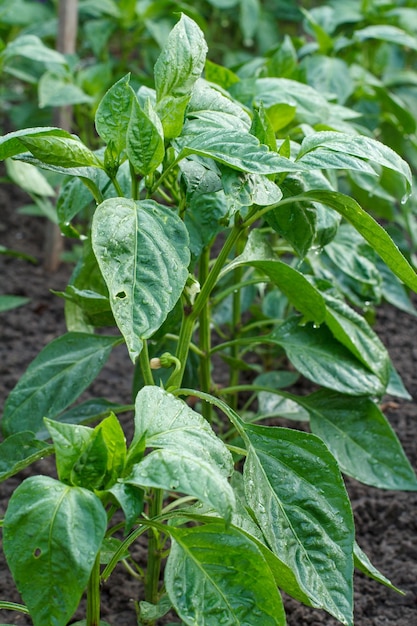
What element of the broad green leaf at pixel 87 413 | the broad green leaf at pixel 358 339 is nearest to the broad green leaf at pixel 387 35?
the broad green leaf at pixel 358 339

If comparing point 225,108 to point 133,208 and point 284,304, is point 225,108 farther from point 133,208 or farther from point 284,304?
point 284,304

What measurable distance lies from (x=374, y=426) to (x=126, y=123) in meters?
0.66

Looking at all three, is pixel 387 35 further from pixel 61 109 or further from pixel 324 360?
pixel 324 360

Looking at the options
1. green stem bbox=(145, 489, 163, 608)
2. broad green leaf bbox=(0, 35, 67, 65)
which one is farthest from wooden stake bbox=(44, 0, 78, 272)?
green stem bbox=(145, 489, 163, 608)

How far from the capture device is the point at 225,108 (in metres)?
1.28

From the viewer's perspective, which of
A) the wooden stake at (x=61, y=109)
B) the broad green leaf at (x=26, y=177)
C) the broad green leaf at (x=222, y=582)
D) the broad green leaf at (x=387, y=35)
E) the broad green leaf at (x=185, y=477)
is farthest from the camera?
the wooden stake at (x=61, y=109)

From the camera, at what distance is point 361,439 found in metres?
1.45

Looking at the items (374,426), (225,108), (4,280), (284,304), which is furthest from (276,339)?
(4,280)

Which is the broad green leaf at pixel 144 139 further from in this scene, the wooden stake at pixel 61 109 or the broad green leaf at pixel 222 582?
the wooden stake at pixel 61 109

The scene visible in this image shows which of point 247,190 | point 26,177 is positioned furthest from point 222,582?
point 26,177

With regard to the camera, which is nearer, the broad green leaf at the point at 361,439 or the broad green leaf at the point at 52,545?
the broad green leaf at the point at 52,545

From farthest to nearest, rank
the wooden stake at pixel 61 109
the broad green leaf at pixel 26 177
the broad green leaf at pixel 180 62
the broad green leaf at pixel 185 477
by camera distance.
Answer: the wooden stake at pixel 61 109 < the broad green leaf at pixel 26 177 < the broad green leaf at pixel 180 62 < the broad green leaf at pixel 185 477

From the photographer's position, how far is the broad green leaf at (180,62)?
1189mm

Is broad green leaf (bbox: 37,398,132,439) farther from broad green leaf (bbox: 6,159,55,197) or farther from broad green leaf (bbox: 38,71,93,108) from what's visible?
broad green leaf (bbox: 38,71,93,108)
